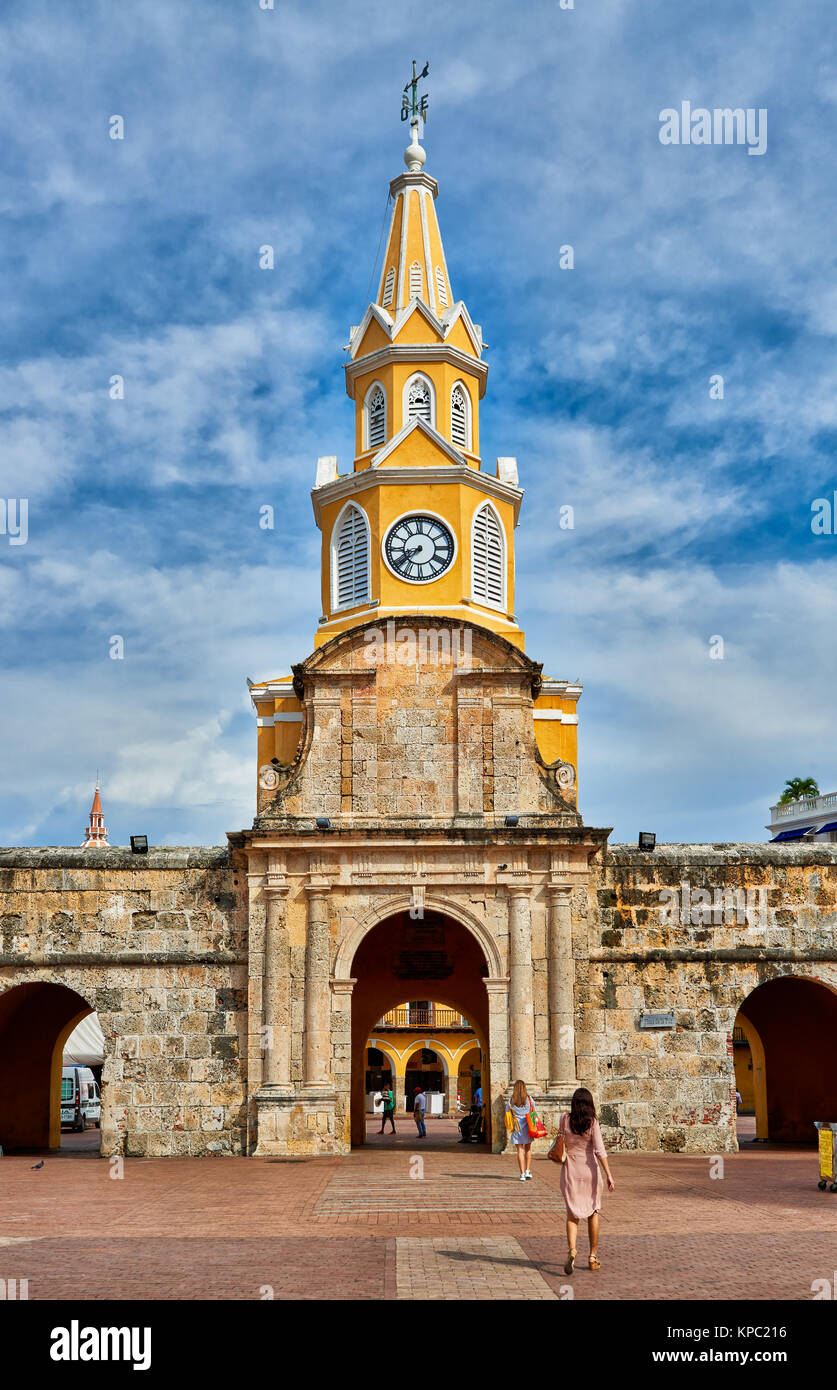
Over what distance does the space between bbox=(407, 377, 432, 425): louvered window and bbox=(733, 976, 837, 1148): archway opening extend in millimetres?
16452

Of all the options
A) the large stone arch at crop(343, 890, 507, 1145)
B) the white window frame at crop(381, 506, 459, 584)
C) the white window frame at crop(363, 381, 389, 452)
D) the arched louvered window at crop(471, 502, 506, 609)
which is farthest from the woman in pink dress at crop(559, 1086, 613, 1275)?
the white window frame at crop(363, 381, 389, 452)

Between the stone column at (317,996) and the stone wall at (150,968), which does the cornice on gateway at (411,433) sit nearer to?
the stone wall at (150,968)

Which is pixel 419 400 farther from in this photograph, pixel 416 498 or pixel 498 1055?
pixel 498 1055

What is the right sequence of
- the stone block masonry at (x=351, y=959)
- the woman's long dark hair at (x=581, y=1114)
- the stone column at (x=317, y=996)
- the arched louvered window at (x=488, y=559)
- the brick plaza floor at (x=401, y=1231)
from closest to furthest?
1. the brick plaza floor at (x=401, y=1231)
2. the woman's long dark hair at (x=581, y=1114)
3. the stone column at (x=317, y=996)
4. the stone block masonry at (x=351, y=959)
5. the arched louvered window at (x=488, y=559)

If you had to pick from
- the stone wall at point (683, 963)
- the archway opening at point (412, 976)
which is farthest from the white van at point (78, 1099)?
the stone wall at point (683, 963)

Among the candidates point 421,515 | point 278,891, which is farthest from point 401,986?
point 421,515

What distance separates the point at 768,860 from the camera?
24.7 m

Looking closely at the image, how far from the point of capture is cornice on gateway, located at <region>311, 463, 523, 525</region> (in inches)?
1252

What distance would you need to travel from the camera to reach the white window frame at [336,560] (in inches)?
1252

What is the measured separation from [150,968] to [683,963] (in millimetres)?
9864

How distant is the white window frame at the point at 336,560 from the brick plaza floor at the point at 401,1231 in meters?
14.3

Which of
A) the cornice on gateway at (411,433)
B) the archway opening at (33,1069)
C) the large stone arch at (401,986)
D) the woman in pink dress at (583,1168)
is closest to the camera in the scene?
the woman in pink dress at (583,1168)

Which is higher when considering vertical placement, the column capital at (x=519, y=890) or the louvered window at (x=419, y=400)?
the louvered window at (x=419, y=400)
